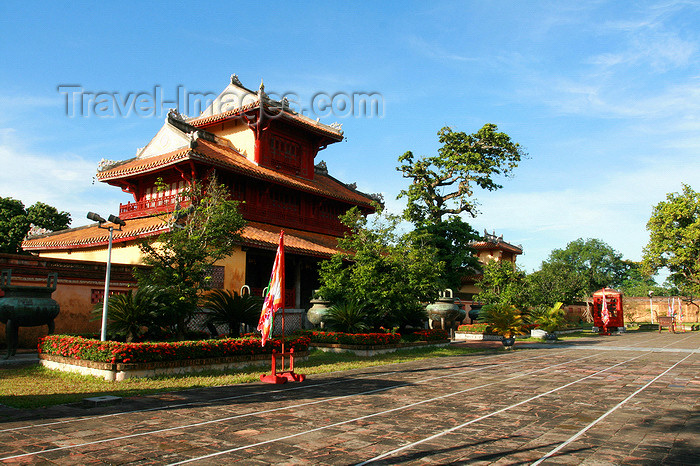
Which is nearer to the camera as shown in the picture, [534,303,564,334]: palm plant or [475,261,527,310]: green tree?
[475,261,527,310]: green tree

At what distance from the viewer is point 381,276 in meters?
17.8

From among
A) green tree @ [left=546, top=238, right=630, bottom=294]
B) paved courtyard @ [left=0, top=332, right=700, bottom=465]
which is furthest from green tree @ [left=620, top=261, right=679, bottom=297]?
paved courtyard @ [left=0, top=332, right=700, bottom=465]

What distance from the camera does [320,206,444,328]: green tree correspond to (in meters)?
17.7

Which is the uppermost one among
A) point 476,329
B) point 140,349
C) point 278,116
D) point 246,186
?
point 278,116

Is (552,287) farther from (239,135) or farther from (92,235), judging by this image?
(92,235)

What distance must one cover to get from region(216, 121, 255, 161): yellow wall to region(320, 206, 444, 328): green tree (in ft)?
26.3

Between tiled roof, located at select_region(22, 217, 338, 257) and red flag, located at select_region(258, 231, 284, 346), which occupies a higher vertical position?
tiled roof, located at select_region(22, 217, 338, 257)

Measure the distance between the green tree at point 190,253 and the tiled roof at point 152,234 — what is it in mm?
3786

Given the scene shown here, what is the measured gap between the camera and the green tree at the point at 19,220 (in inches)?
1308

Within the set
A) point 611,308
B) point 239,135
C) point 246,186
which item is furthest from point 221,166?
point 611,308

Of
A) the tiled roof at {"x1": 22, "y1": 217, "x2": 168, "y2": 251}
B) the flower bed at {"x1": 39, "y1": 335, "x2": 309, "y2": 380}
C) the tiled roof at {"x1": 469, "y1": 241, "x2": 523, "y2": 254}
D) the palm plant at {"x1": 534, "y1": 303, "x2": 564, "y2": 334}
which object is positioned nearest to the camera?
the flower bed at {"x1": 39, "y1": 335, "x2": 309, "y2": 380}

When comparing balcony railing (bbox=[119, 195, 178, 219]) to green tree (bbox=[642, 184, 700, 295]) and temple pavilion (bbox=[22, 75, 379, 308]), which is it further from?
green tree (bbox=[642, 184, 700, 295])

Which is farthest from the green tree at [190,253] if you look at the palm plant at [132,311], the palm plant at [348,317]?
the palm plant at [348,317]

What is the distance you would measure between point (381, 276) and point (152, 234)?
8.33 m
